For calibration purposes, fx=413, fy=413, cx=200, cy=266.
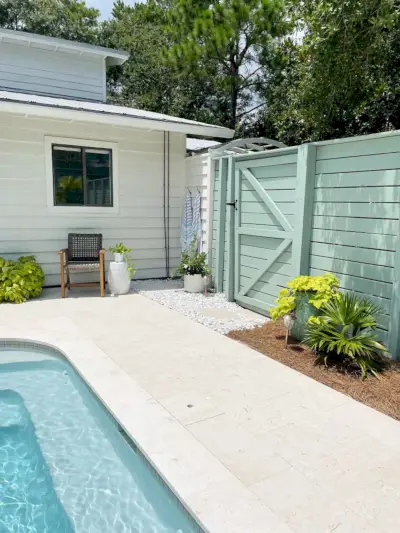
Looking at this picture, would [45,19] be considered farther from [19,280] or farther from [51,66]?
[19,280]

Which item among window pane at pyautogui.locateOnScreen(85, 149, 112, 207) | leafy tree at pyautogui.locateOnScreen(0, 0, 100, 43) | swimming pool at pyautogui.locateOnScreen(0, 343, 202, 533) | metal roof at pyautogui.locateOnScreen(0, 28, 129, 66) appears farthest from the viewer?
leafy tree at pyautogui.locateOnScreen(0, 0, 100, 43)

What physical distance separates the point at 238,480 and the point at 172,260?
18.7ft

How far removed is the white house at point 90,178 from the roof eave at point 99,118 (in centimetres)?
1

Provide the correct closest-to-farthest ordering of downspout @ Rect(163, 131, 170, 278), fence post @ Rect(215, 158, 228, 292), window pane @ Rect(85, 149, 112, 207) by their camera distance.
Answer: fence post @ Rect(215, 158, 228, 292) → window pane @ Rect(85, 149, 112, 207) → downspout @ Rect(163, 131, 170, 278)

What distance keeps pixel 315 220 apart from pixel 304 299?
943 millimetres

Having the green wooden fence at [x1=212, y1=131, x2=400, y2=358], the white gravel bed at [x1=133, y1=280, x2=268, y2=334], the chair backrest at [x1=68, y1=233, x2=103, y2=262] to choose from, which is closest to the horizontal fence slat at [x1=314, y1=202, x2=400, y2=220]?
the green wooden fence at [x1=212, y1=131, x2=400, y2=358]

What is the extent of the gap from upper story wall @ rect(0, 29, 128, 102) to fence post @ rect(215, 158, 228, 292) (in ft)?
15.7

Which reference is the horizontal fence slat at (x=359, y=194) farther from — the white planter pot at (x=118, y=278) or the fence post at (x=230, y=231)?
the white planter pot at (x=118, y=278)

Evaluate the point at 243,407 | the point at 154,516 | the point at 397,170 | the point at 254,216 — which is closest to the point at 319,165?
the point at 397,170

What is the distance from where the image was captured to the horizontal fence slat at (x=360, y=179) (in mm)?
3598

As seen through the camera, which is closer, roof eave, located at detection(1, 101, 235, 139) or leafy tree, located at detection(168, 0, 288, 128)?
roof eave, located at detection(1, 101, 235, 139)

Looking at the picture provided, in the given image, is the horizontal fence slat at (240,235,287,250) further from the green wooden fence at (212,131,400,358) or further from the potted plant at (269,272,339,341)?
the potted plant at (269,272,339,341)

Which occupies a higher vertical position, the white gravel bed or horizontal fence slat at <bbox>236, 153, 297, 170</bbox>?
horizontal fence slat at <bbox>236, 153, 297, 170</bbox>

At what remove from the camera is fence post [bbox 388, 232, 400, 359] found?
3.54 meters
